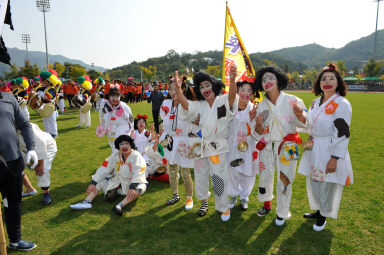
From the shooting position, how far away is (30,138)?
294 centimetres

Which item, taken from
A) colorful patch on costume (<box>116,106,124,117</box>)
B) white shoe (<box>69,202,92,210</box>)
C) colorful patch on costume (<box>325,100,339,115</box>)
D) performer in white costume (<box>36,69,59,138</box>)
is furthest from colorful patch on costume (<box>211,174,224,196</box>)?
performer in white costume (<box>36,69,59,138</box>)

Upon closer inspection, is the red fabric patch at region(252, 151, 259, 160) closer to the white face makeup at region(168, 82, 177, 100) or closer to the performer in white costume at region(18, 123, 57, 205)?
the white face makeup at region(168, 82, 177, 100)

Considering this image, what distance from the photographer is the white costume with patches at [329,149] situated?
3.01 meters

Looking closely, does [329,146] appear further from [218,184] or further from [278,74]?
[218,184]

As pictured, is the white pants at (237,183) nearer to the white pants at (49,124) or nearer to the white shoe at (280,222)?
the white shoe at (280,222)

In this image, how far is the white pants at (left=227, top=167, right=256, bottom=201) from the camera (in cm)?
384

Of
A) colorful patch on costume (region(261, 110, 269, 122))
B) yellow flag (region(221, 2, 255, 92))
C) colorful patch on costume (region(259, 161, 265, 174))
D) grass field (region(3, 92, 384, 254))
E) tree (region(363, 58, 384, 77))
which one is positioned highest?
tree (region(363, 58, 384, 77))

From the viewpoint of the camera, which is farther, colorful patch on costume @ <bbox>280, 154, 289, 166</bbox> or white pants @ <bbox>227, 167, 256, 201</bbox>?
white pants @ <bbox>227, 167, 256, 201</bbox>

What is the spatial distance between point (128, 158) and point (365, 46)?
22752 cm

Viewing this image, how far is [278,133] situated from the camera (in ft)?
11.2

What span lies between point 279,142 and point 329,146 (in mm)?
605

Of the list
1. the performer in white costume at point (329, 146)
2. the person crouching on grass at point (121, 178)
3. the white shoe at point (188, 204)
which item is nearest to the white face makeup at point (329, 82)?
the performer in white costume at point (329, 146)

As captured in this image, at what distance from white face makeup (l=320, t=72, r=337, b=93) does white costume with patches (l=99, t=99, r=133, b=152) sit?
3.51 meters

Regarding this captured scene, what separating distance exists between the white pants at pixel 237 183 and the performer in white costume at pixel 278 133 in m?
0.36
